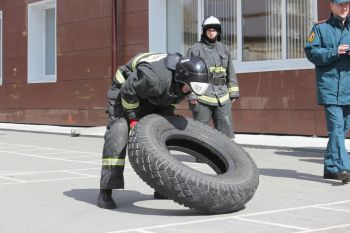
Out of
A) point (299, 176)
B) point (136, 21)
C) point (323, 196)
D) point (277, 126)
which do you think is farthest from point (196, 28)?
point (323, 196)

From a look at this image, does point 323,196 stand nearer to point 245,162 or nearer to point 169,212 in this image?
point 245,162

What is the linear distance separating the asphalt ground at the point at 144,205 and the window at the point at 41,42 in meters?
12.3

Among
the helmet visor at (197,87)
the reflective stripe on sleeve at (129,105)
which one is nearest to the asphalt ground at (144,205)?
the reflective stripe on sleeve at (129,105)

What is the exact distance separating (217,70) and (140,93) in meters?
3.54

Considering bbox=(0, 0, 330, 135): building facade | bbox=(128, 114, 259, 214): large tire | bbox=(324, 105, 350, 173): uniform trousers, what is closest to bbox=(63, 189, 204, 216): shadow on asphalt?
bbox=(128, 114, 259, 214): large tire

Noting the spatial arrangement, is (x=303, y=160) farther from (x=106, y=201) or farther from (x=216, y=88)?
(x=106, y=201)

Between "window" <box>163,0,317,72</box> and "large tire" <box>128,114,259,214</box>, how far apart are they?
799 centimetres

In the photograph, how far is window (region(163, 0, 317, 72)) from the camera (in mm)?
13836

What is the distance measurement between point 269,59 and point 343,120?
753 cm

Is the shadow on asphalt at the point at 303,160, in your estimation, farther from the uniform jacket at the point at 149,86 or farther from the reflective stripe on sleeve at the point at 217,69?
the uniform jacket at the point at 149,86

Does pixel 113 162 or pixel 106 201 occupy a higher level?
pixel 113 162

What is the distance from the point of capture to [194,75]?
17.0 feet

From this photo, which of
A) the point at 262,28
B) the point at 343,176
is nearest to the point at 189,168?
the point at 343,176

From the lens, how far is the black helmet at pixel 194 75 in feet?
17.0
